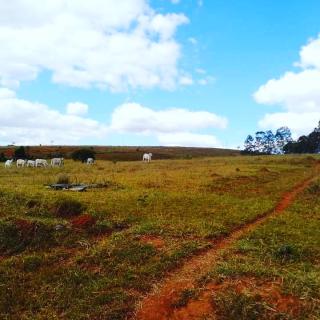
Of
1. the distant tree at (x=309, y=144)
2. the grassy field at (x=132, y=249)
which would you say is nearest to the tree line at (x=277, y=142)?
the distant tree at (x=309, y=144)

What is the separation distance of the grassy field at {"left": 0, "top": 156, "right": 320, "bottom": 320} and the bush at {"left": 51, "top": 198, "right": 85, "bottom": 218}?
39mm

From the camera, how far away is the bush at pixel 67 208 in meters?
19.5

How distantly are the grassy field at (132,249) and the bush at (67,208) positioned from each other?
0.13 feet

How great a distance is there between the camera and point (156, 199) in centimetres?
2206

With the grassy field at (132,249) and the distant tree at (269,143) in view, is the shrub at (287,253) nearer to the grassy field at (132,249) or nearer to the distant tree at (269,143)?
the grassy field at (132,249)

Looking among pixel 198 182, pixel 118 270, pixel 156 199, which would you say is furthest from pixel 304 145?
pixel 118 270

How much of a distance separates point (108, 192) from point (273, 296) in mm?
13737

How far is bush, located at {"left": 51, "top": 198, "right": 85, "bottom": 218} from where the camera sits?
19.5 meters

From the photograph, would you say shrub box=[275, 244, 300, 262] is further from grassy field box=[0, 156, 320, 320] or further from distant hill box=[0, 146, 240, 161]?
distant hill box=[0, 146, 240, 161]

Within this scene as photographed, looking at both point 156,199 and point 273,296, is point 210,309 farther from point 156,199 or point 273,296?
point 156,199

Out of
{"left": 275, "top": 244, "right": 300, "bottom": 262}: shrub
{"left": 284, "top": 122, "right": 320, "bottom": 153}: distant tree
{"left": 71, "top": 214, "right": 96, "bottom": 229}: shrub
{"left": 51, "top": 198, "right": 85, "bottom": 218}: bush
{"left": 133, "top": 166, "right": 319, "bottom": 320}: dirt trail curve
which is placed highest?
{"left": 284, "top": 122, "right": 320, "bottom": 153}: distant tree

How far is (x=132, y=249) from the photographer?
49.6 ft

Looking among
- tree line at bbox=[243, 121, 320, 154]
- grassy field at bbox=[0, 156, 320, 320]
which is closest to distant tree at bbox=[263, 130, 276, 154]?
tree line at bbox=[243, 121, 320, 154]

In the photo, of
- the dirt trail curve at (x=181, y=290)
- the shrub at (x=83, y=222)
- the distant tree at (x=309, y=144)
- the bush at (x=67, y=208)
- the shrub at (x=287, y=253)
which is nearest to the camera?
the dirt trail curve at (x=181, y=290)
